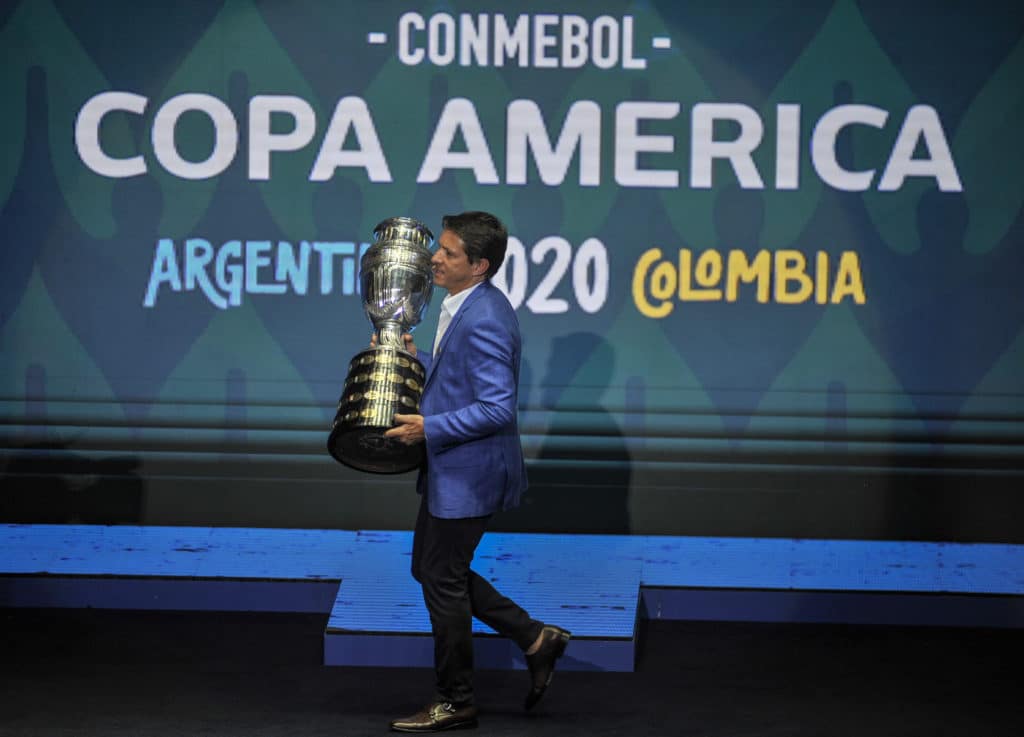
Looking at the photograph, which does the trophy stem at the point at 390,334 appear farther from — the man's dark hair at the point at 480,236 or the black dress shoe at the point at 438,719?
the black dress shoe at the point at 438,719

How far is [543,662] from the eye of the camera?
443 centimetres

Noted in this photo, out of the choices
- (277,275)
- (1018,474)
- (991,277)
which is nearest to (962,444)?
(1018,474)

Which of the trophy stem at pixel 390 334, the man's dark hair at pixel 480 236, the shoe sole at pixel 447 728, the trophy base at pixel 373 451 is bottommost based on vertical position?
the shoe sole at pixel 447 728

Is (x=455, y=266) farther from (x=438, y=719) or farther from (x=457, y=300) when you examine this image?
(x=438, y=719)

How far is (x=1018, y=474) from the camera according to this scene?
643cm

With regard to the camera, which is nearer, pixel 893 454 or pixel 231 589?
pixel 231 589

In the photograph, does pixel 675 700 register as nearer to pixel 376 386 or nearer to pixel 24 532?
pixel 376 386

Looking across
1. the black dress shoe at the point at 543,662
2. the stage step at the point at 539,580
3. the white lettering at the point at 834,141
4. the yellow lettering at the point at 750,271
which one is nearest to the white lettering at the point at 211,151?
the stage step at the point at 539,580

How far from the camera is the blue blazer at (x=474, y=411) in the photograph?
4.16 m

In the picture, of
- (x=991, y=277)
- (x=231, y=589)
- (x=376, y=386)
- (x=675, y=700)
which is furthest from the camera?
(x=991, y=277)

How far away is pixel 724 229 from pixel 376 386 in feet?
8.35

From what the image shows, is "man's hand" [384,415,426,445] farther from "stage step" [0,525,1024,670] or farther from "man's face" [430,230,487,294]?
"stage step" [0,525,1024,670]

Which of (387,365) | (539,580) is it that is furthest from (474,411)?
(539,580)

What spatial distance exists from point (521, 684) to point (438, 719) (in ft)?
1.93
